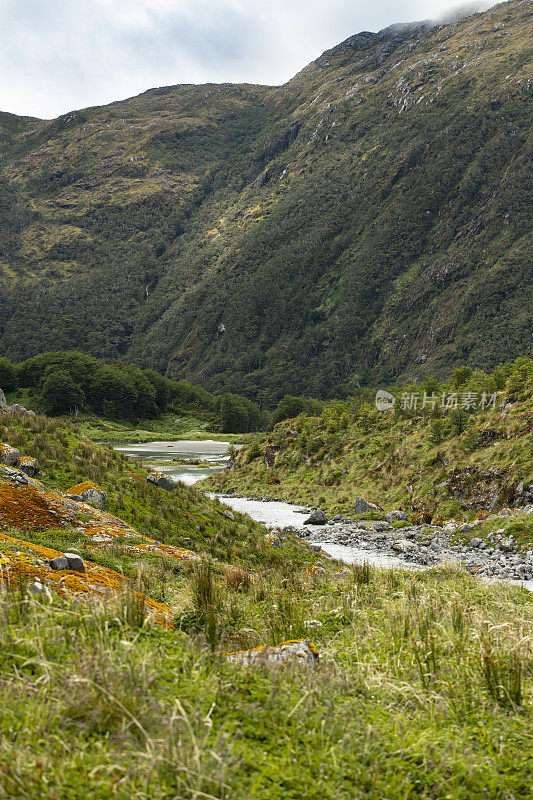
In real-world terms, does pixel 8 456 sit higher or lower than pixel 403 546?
higher

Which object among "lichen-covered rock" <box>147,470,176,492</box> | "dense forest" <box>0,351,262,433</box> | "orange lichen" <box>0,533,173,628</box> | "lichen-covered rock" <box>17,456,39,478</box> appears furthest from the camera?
"dense forest" <box>0,351,262,433</box>

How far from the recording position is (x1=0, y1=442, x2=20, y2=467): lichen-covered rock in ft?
41.8

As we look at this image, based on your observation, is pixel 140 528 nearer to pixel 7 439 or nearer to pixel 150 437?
pixel 7 439

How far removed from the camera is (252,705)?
3.54 m

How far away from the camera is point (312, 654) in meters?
5.18

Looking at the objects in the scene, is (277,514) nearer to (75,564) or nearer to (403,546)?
(403,546)

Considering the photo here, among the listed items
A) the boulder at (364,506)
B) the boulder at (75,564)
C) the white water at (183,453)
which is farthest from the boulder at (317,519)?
the white water at (183,453)

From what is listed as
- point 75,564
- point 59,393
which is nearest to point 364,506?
point 75,564

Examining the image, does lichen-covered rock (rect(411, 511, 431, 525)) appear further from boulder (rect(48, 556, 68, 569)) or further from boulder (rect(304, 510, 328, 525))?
boulder (rect(48, 556, 68, 569))

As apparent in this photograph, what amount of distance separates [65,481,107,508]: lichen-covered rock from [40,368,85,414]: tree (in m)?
117

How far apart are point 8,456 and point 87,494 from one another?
7.64 ft

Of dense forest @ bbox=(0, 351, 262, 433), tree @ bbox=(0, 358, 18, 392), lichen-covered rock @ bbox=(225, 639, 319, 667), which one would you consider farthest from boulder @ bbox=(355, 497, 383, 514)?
tree @ bbox=(0, 358, 18, 392)

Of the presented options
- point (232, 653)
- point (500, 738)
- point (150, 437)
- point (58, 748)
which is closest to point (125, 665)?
point (58, 748)

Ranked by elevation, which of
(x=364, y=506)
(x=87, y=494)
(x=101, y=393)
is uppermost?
(x=101, y=393)
